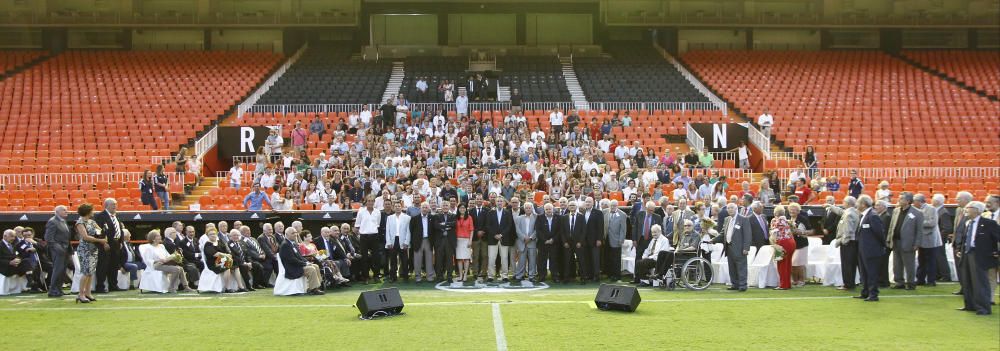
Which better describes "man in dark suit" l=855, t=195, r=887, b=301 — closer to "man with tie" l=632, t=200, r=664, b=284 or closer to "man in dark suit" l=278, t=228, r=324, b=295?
"man with tie" l=632, t=200, r=664, b=284

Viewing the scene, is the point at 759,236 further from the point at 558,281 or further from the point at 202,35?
the point at 202,35

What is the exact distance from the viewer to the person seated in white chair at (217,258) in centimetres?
1464

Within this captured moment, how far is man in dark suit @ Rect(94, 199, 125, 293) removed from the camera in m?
14.1

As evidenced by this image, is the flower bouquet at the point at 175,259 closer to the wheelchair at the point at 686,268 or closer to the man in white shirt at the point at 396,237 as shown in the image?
the man in white shirt at the point at 396,237

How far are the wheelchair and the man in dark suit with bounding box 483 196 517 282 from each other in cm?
266

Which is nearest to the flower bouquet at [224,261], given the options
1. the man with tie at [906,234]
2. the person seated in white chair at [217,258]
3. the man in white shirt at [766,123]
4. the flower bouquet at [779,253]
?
the person seated in white chair at [217,258]

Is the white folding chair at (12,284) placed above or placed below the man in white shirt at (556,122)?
below

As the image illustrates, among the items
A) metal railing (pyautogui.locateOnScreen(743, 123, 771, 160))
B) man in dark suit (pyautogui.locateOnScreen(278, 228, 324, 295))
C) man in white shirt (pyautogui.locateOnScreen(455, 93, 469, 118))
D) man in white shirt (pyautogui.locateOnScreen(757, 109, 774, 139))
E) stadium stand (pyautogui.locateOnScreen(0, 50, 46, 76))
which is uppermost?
stadium stand (pyautogui.locateOnScreen(0, 50, 46, 76))

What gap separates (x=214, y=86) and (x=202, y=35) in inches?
344

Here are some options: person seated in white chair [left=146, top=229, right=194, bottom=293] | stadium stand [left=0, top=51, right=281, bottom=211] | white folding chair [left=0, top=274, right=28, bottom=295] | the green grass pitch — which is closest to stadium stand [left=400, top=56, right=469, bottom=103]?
stadium stand [left=0, top=51, right=281, bottom=211]

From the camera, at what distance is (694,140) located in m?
27.3

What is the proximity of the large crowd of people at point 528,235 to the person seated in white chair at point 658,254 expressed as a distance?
0.03 meters

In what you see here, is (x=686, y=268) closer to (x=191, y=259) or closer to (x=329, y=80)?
(x=191, y=259)

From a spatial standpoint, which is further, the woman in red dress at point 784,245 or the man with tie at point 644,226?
the man with tie at point 644,226
